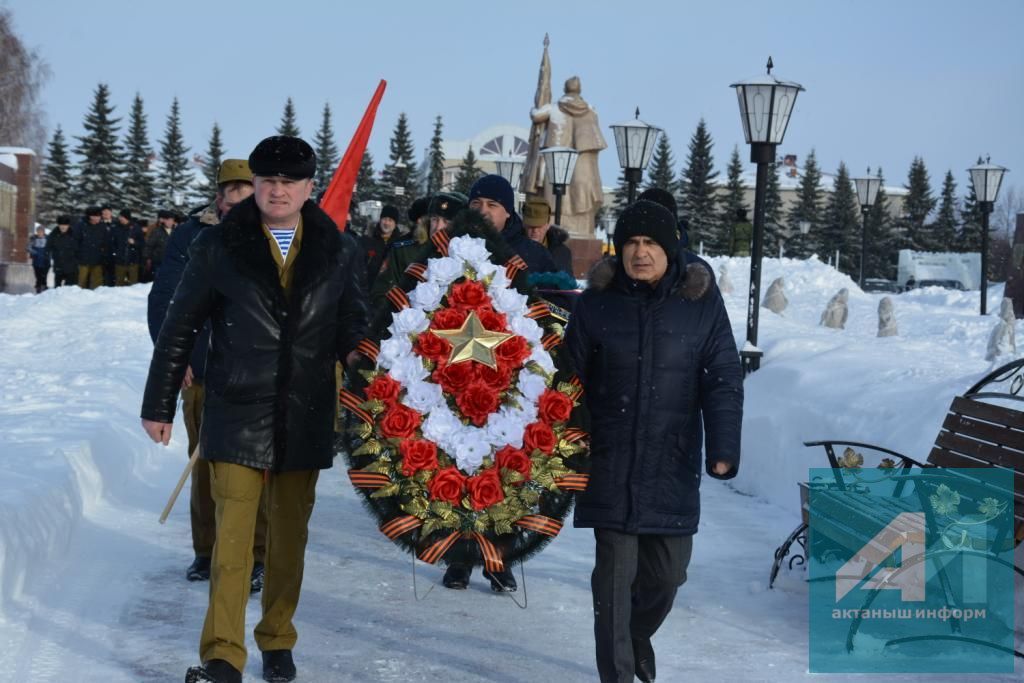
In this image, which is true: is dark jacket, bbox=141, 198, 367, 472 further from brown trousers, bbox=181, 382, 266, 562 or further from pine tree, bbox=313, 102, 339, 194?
pine tree, bbox=313, 102, 339, 194

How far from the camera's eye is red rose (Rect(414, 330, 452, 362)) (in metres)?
4.73

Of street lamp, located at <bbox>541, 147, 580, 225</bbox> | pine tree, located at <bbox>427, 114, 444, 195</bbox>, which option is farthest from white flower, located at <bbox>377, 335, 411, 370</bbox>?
pine tree, located at <bbox>427, 114, 444, 195</bbox>

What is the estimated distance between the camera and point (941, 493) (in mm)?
5621

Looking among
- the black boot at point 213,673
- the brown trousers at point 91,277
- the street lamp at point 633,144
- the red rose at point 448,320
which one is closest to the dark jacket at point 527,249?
the red rose at point 448,320

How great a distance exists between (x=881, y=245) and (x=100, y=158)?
160ft

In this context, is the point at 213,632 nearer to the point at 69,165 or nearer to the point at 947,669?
the point at 947,669

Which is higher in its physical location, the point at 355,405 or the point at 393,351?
the point at 393,351

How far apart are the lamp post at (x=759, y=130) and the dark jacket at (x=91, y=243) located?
63.2 ft

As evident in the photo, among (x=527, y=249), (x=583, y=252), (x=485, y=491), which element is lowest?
(x=485, y=491)

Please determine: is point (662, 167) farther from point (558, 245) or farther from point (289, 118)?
point (558, 245)

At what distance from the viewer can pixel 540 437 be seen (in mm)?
4637

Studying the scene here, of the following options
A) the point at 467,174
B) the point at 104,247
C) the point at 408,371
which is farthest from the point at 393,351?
the point at 467,174

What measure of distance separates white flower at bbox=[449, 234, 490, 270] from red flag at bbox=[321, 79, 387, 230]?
107 inches

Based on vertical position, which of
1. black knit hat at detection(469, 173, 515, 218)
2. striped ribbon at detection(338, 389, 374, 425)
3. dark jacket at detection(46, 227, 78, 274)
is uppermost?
dark jacket at detection(46, 227, 78, 274)
